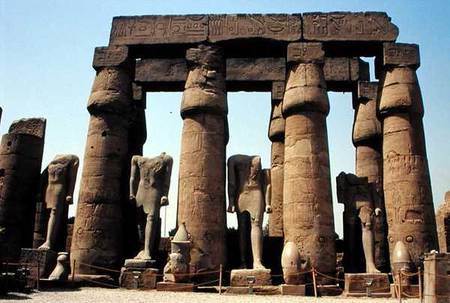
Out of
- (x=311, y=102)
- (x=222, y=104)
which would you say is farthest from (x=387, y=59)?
(x=222, y=104)

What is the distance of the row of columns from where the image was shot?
45.8ft

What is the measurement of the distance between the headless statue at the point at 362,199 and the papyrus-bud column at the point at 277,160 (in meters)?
4.23

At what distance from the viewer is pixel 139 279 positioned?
44.1 feet

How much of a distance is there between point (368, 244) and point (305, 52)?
19.1 ft

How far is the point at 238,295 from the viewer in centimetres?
1213

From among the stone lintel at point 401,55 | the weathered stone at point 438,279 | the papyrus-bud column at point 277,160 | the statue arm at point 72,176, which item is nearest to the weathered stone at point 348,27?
the stone lintel at point 401,55

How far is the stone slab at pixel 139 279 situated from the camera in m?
13.4

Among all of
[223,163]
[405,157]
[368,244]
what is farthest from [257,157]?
[405,157]

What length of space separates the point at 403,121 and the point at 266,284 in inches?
245

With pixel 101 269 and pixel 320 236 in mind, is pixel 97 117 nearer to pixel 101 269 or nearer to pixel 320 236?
pixel 101 269

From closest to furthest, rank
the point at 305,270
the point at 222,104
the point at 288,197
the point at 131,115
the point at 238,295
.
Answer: the point at 238,295 → the point at 305,270 → the point at 288,197 → the point at 222,104 → the point at 131,115

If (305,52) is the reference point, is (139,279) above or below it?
below

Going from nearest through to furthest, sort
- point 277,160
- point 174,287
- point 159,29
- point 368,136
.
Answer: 1. point 174,287
2. point 159,29
3. point 368,136
4. point 277,160

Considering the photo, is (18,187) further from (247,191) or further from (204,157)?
(247,191)
